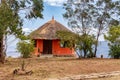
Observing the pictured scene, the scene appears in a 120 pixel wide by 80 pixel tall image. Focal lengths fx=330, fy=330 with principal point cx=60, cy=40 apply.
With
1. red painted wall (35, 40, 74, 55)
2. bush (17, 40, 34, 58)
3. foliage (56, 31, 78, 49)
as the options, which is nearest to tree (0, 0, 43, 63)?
→ foliage (56, 31, 78, 49)

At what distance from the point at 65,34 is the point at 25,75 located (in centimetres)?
1139

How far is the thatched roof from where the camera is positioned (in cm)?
3624

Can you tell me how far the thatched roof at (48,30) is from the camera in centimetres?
3624

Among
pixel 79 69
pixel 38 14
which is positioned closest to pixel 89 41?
pixel 38 14

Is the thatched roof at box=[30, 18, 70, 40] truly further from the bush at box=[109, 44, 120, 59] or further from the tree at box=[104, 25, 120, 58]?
the bush at box=[109, 44, 120, 59]

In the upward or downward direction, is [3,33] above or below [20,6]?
below

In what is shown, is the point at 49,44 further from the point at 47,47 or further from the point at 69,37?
the point at 69,37

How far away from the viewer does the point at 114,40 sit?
26500mm

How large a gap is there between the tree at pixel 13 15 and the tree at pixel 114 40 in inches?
266

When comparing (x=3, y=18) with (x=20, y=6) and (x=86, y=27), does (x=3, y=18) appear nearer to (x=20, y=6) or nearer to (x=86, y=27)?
(x=20, y=6)

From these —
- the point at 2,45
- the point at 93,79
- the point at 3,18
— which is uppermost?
the point at 3,18

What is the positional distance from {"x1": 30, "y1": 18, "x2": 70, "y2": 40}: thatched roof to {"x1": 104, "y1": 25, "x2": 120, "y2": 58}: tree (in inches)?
389

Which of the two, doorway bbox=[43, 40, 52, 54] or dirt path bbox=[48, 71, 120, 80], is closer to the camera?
dirt path bbox=[48, 71, 120, 80]

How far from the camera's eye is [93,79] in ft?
50.3
